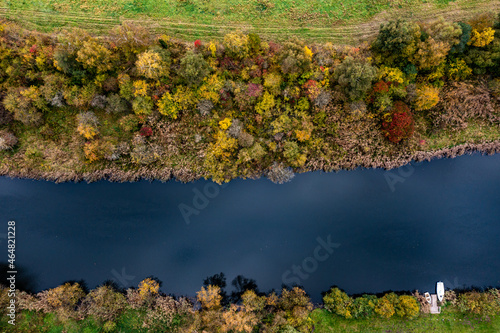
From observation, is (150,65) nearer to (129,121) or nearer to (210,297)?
(129,121)

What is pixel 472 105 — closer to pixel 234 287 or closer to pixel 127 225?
pixel 234 287

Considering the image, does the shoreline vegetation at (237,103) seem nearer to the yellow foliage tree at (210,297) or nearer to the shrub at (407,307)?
the yellow foliage tree at (210,297)

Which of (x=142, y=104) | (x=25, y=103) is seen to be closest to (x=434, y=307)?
(x=142, y=104)

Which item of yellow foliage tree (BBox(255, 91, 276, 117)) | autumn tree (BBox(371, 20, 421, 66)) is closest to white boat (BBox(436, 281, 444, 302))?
autumn tree (BBox(371, 20, 421, 66))

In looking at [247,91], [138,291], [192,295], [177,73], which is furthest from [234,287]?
[177,73]

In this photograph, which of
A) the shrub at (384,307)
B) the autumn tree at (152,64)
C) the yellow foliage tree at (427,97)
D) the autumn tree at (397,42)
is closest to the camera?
the autumn tree at (397,42)

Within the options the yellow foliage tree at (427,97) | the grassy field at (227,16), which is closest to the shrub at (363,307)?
the yellow foliage tree at (427,97)

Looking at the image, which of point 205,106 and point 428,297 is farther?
point 428,297
